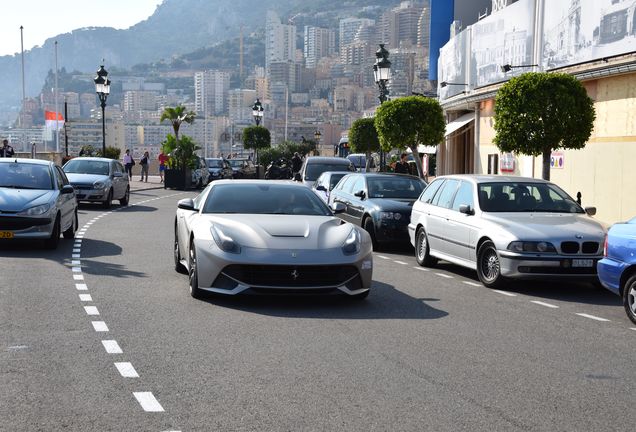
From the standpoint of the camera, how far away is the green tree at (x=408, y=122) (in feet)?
97.4

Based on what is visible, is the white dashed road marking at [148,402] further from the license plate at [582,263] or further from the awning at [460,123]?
the awning at [460,123]

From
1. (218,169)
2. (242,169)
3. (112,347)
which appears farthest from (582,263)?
(242,169)

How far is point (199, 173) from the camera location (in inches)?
1829

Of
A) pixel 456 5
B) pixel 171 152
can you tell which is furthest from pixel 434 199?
pixel 456 5

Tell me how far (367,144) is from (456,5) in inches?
379

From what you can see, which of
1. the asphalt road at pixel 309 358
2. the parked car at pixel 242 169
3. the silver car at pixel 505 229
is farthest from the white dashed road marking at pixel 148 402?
the parked car at pixel 242 169

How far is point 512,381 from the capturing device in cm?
678

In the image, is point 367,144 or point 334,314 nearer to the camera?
point 334,314

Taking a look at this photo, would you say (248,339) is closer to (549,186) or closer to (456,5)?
(549,186)

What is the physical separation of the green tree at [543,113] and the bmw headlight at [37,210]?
30.5 feet

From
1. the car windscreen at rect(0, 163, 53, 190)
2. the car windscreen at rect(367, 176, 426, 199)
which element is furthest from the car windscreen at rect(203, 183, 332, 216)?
the car windscreen at rect(367, 176, 426, 199)

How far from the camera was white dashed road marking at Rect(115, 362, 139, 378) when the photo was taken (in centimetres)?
676

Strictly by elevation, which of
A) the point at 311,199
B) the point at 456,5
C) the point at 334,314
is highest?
the point at 456,5

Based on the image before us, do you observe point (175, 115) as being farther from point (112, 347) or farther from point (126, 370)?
point (126, 370)
